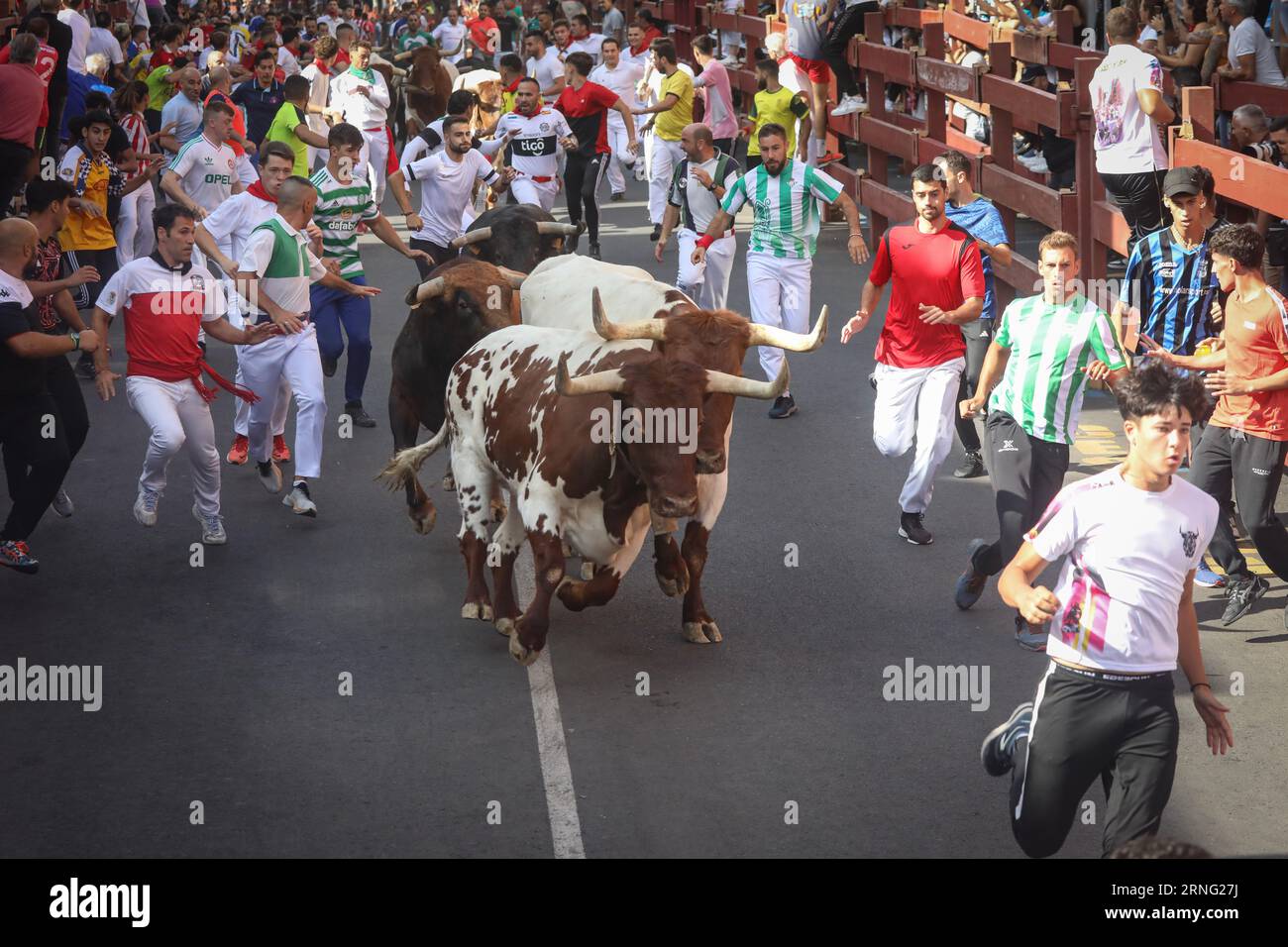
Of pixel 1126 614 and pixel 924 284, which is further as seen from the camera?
pixel 924 284

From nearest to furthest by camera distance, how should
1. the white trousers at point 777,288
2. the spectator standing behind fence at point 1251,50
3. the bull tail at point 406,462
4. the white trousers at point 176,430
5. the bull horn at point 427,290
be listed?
the bull tail at point 406,462 < the white trousers at point 176,430 < the bull horn at point 427,290 < the white trousers at point 777,288 < the spectator standing behind fence at point 1251,50

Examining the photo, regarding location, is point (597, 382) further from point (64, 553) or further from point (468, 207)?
point (468, 207)

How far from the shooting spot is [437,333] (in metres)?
9.62

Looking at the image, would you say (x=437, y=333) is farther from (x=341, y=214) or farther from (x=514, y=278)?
(x=341, y=214)

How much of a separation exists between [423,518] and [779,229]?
3751 mm

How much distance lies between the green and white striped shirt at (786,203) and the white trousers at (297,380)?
3.37 meters

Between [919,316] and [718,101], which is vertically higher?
[919,316]

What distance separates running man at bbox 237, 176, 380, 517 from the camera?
9.82 m

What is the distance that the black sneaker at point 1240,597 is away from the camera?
8062mm

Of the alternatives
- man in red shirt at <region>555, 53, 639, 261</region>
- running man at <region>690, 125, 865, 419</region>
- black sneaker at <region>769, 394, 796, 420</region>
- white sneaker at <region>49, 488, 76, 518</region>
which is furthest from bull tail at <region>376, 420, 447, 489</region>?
man in red shirt at <region>555, 53, 639, 261</region>

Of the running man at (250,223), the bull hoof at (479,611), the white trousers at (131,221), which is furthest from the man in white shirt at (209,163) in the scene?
the bull hoof at (479,611)

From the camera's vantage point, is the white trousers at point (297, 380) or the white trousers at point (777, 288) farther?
the white trousers at point (777, 288)

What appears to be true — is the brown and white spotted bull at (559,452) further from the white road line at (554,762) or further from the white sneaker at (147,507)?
the white sneaker at (147,507)

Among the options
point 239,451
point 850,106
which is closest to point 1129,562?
point 239,451
